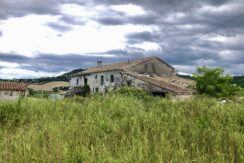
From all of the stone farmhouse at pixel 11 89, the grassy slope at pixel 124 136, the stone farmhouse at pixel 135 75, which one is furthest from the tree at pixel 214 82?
the grassy slope at pixel 124 136

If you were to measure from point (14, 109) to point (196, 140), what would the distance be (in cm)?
446

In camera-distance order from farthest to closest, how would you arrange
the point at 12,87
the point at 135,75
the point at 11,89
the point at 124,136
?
the point at 12,87 → the point at 11,89 → the point at 135,75 → the point at 124,136

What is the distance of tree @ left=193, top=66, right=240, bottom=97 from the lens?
129 feet

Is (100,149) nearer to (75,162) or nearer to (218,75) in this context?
(75,162)

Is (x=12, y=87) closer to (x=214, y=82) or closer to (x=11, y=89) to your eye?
(x=11, y=89)

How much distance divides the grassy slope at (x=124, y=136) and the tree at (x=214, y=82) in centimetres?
3313

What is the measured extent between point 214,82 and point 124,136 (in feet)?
121

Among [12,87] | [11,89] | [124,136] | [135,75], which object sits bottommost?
[11,89]

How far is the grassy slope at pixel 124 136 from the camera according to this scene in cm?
376

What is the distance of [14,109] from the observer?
7.20 meters

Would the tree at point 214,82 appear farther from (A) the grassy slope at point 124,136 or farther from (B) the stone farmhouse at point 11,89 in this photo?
(A) the grassy slope at point 124,136

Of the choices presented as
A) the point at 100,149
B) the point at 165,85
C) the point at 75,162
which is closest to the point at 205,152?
the point at 100,149

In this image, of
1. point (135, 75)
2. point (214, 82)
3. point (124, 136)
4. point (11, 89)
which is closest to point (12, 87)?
point (11, 89)

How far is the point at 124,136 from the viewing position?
4.63 meters
